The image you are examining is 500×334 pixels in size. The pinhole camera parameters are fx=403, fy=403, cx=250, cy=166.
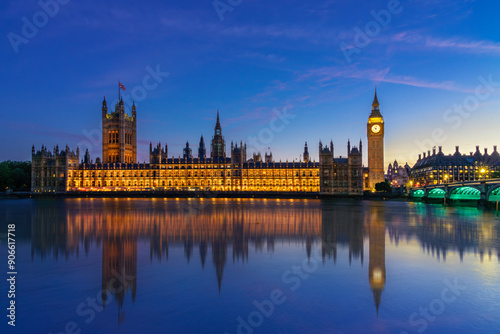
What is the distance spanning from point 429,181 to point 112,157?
430ft

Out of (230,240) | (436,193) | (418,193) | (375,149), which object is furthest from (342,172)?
(230,240)

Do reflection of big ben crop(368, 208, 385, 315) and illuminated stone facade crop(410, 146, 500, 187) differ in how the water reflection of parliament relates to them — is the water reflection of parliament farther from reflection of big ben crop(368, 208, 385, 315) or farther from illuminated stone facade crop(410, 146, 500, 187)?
illuminated stone facade crop(410, 146, 500, 187)

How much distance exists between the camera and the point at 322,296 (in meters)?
12.8

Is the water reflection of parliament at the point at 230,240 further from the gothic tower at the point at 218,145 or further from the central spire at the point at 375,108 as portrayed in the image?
the gothic tower at the point at 218,145

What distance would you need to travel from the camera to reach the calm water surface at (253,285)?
10.6m

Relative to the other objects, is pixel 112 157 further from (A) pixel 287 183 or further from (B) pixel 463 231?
(B) pixel 463 231

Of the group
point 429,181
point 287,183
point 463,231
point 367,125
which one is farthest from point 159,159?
point 463,231

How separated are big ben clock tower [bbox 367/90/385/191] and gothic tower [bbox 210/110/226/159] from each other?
187ft

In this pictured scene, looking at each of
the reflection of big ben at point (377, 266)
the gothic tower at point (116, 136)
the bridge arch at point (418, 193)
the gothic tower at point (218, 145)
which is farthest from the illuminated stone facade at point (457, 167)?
the reflection of big ben at point (377, 266)

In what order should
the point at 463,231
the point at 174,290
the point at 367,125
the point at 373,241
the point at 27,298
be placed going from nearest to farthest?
the point at 27,298 < the point at 174,290 < the point at 373,241 < the point at 463,231 < the point at 367,125

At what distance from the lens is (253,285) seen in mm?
14148

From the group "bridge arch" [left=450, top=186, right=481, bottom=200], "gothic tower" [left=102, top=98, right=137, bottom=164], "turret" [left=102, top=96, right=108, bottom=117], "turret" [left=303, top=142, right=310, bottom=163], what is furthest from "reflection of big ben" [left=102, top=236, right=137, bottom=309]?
"turret" [left=102, top=96, right=108, bottom=117]

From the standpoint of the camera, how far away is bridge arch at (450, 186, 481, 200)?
73312 millimetres

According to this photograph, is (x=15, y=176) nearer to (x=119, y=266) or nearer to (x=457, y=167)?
(x=119, y=266)
